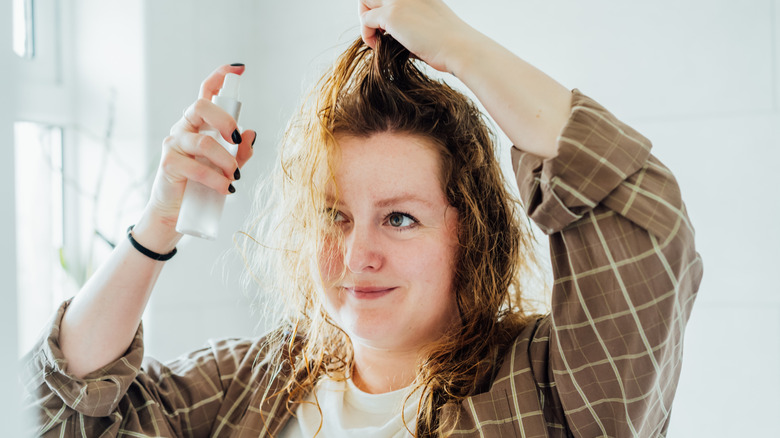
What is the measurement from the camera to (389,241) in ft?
2.64

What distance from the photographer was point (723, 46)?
121 centimetres

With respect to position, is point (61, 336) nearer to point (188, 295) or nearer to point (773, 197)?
point (188, 295)

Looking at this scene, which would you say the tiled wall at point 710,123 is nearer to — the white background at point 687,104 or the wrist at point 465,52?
the white background at point 687,104

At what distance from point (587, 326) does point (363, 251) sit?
0.27m

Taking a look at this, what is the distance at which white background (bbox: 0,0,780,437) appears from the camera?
3.90 ft

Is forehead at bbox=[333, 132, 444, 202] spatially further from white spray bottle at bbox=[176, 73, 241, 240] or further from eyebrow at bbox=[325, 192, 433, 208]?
white spray bottle at bbox=[176, 73, 241, 240]

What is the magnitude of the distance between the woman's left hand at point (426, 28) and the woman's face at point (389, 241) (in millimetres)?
143

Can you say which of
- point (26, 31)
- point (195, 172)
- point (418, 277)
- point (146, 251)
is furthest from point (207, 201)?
point (26, 31)

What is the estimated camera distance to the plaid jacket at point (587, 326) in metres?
0.64

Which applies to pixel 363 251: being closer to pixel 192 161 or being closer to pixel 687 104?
pixel 192 161

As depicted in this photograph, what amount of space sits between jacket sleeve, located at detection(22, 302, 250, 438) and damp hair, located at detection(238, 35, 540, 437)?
0.10m

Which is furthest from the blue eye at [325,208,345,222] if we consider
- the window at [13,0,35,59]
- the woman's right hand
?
the window at [13,0,35,59]

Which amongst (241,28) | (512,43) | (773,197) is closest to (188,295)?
(241,28)

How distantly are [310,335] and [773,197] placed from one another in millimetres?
868
